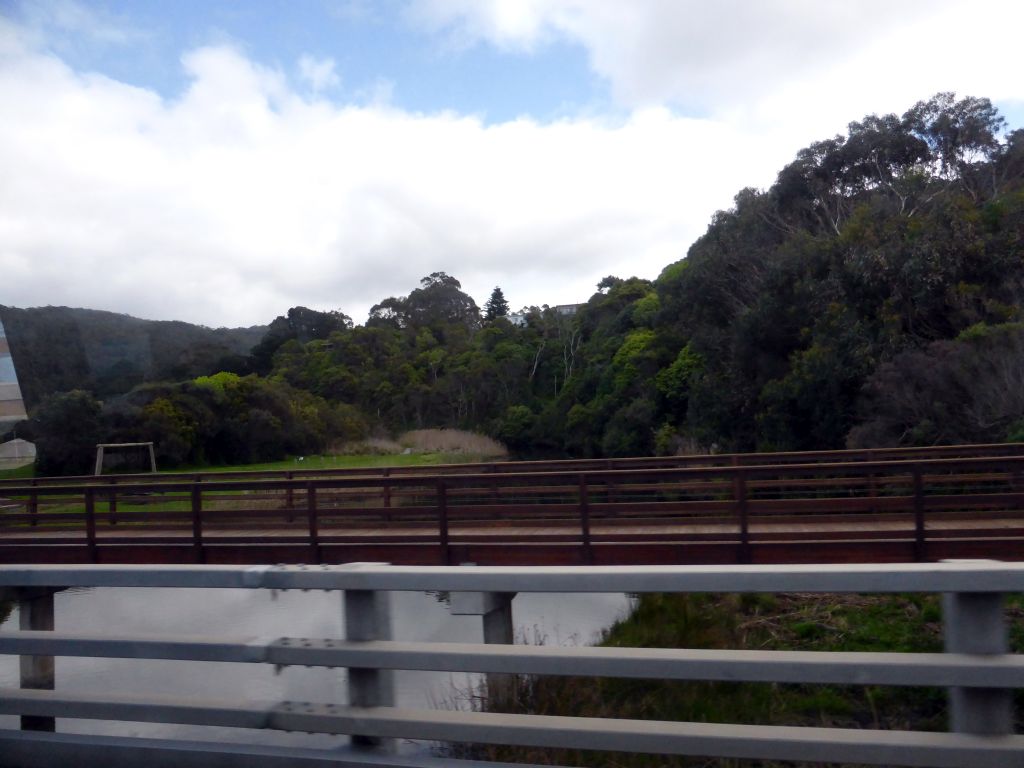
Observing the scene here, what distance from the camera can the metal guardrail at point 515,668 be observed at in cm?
357

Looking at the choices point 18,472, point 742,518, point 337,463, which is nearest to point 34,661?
point 742,518

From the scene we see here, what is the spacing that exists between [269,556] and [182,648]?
9.43 metres

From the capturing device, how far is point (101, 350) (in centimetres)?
1880

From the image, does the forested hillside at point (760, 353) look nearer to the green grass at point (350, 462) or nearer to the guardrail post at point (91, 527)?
the green grass at point (350, 462)

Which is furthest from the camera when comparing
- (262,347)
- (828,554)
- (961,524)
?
(262,347)

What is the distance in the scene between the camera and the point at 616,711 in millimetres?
4535

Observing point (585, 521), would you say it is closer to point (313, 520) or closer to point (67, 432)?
point (313, 520)

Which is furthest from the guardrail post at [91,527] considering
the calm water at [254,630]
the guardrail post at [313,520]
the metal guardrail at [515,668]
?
the metal guardrail at [515,668]

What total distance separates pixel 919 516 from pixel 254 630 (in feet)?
24.4

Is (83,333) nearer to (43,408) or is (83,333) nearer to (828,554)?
(43,408)

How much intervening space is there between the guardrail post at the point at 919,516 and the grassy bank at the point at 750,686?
12.4 ft

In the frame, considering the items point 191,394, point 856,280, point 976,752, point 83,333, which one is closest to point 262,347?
point 191,394

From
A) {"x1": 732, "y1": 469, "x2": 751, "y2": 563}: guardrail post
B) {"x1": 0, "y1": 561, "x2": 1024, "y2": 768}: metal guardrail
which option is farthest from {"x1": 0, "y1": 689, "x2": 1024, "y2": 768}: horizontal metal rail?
{"x1": 732, "y1": 469, "x2": 751, "y2": 563}: guardrail post

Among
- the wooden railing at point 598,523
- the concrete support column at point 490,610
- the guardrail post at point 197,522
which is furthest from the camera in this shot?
the guardrail post at point 197,522
